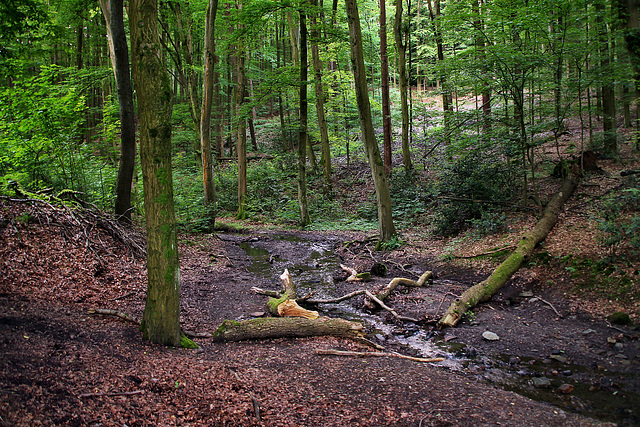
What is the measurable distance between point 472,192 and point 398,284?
14.9 ft

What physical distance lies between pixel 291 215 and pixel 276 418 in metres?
14.8

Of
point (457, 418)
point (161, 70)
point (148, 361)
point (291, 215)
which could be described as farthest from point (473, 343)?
point (291, 215)

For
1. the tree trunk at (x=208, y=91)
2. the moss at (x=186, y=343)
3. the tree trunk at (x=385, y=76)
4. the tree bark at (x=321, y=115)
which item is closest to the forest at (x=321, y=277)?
the moss at (x=186, y=343)

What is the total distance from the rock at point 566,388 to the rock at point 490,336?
52.6 inches

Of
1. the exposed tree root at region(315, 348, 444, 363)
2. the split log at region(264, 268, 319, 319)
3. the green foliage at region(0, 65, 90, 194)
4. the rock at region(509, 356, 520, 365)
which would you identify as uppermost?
the green foliage at region(0, 65, 90, 194)

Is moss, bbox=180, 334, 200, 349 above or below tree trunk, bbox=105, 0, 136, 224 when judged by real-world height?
below

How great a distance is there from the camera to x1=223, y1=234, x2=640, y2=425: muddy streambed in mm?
3961

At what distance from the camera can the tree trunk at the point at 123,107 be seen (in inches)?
317

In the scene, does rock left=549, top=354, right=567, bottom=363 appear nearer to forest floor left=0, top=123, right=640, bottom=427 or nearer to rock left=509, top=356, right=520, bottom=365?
forest floor left=0, top=123, right=640, bottom=427

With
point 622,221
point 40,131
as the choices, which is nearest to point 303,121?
point 40,131

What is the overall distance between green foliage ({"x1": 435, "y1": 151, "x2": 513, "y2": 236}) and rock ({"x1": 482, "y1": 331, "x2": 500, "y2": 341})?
4.97m

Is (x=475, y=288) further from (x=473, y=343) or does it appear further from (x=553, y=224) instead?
(x=553, y=224)

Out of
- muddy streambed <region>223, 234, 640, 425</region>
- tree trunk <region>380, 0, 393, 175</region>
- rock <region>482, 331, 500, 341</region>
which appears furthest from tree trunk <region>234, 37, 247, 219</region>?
rock <region>482, 331, 500, 341</region>

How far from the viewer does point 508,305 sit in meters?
6.55
